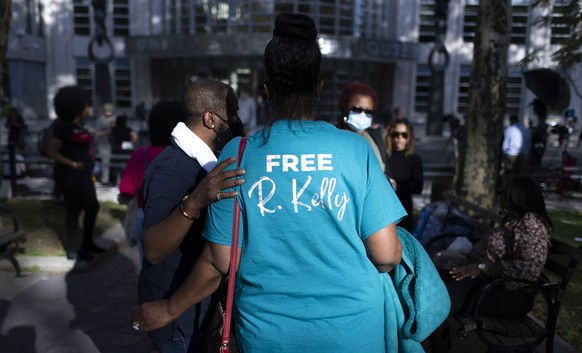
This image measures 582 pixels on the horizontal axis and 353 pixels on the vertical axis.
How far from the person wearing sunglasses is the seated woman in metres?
1.39

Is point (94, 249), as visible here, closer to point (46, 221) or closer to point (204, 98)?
point (46, 221)

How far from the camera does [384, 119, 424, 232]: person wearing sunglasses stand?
5027 millimetres

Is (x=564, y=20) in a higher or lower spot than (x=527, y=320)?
higher

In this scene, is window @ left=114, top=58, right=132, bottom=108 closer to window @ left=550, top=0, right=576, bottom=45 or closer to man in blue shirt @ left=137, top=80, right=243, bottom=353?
window @ left=550, top=0, right=576, bottom=45

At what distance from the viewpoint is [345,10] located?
30328 mm

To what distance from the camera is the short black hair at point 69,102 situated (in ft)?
17.7

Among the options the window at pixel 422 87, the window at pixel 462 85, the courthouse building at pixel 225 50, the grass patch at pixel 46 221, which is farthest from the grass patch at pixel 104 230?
the window at pixel 462 85

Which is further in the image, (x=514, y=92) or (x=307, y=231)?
→ (x=514, y=92)

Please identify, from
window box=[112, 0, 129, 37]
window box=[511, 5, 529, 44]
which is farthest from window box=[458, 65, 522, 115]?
window box=[112, 0, 129, 37]

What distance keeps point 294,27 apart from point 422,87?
34.8 metres

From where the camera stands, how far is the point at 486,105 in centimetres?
664

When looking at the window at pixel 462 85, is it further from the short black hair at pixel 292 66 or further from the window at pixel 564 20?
the short black hair at pixel 292 66

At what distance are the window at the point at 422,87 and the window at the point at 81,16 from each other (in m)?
22.0

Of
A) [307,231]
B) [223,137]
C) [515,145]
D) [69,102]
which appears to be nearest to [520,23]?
[515,145]
